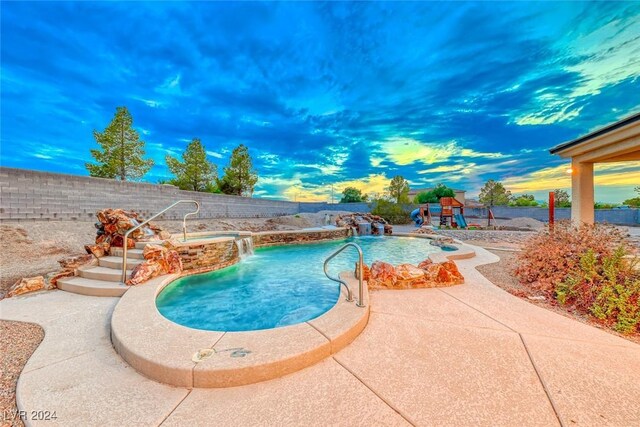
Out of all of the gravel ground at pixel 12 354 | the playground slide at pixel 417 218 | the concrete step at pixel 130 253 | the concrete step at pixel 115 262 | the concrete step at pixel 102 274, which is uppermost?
the playground slide at pixel 417 218

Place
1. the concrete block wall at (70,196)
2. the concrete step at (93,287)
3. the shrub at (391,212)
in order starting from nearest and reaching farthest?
1. the concrete step at (93,287)
2. the concrete block wall at (70,196)
3. the shrub at (391,212)

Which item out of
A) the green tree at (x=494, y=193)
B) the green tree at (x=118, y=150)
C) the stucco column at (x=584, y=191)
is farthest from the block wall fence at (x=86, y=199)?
the green tree at (x=494, y=193)

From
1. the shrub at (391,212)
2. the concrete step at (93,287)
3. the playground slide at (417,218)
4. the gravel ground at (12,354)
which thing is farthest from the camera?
the shrub at (391,212)

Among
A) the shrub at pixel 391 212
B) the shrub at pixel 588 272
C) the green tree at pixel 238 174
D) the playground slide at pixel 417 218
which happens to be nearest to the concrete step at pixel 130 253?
the shrub at pixel 588 272

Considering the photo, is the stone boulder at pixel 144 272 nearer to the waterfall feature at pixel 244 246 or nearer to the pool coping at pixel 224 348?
the pool coping at pixel 224 348

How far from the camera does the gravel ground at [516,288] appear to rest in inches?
111

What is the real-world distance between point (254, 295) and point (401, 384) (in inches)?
132

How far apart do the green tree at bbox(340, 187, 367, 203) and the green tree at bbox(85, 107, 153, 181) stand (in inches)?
1056

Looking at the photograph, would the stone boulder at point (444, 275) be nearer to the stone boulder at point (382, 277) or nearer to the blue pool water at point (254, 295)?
the stone boulder at point (382, 277)

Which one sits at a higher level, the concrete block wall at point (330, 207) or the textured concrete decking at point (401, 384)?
the concrete block wall at point (330, 207)

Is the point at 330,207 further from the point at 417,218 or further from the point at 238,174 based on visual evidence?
the point at 417,218

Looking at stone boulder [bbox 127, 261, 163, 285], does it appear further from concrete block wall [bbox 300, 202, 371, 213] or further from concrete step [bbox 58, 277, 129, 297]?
concrete block wall [bbox 300, 202, 371, 213]

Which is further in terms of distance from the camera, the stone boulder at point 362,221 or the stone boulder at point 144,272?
the stone boulder at point 362,221

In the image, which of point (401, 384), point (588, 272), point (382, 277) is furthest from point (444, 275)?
point (401, 384)
